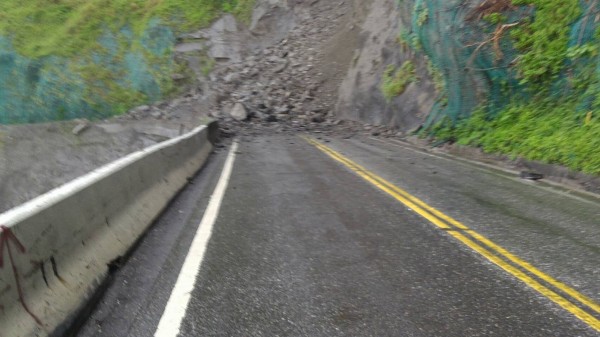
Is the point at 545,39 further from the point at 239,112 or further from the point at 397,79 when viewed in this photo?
the point at 239,112

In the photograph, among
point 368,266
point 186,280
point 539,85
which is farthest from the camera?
point 539,85

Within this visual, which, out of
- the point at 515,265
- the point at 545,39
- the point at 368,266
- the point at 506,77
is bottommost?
the point at 368,266

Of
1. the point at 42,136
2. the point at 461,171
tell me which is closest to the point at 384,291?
the point at 461,171

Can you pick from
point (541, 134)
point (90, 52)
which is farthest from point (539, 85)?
point (90, 52)

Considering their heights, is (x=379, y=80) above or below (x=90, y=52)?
above

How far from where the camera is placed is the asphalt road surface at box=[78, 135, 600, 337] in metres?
3.81

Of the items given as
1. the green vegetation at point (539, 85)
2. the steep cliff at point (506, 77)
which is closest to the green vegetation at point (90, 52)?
the steep cliff at point (506, 77)

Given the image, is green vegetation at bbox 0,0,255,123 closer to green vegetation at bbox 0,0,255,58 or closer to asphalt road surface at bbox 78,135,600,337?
green vegetation at bbox 0,0,255,58

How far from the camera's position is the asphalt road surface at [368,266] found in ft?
12.5

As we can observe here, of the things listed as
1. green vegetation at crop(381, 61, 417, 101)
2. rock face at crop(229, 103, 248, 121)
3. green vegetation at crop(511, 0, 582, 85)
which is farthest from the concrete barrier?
rock face at crop(229, 103, 248, 121)

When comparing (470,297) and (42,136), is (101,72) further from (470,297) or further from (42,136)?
(470,297)

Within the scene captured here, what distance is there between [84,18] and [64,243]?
39.2 meters

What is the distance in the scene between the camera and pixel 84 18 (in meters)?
38.8

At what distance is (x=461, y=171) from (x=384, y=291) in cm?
823
